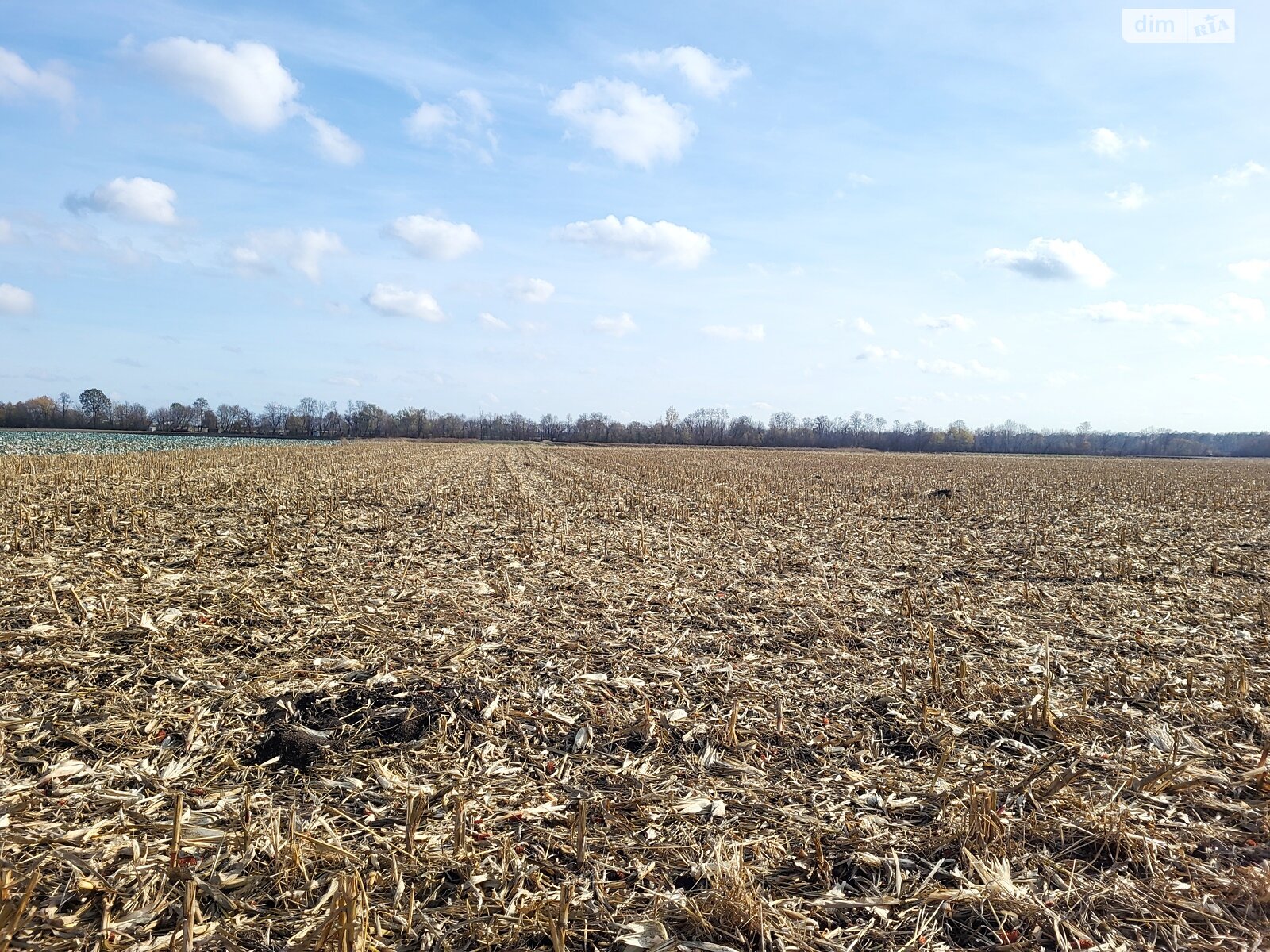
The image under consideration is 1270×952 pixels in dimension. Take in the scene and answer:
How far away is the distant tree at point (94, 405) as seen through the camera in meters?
115

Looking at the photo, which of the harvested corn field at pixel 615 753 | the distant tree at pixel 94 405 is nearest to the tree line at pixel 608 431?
the distant tree at pixel 94 405

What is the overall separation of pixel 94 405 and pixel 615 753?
5717 inches

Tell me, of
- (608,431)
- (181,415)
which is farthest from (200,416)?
(608,431)

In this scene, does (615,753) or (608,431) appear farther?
(608,431)

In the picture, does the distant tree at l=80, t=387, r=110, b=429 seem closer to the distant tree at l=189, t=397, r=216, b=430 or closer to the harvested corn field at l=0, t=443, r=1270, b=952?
the distant tree at l=189, t=397, r=216, b=430

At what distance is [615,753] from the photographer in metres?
5.19

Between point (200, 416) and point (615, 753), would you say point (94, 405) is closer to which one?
point (200, 416)

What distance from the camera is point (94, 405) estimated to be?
116m

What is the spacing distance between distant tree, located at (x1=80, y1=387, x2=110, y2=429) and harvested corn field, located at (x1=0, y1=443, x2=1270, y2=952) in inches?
5193

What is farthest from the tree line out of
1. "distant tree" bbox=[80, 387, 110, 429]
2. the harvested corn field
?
the harvested corn field

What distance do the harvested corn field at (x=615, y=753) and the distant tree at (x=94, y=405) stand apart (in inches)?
5193

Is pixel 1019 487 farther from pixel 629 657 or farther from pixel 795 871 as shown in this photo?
pixel 795 871

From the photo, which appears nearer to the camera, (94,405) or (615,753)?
(615,753)

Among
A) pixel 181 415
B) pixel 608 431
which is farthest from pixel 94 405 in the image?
pixel 608 431
